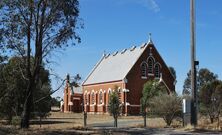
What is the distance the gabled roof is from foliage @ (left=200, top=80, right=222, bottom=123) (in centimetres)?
3965

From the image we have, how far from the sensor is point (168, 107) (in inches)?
1266

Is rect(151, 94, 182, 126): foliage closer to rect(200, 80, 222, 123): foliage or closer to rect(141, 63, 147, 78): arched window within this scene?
rect(200, 80, 222, 123): foliage

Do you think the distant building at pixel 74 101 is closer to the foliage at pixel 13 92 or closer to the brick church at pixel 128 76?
the brick church at pixel 128 76

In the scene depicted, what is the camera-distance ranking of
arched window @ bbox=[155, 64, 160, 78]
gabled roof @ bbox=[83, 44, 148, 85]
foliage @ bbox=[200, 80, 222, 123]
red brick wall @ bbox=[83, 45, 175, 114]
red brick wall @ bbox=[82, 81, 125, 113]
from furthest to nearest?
1. arched window @ bbox=[155, 64, 160, 78]
2. red brick wall @ bbox=[82, 81, 125, 113]
3. gabled roof @ bbox=[83, 44, 148, 85]
4. red brick wall @ bbox=[83, 45, 175, 114]
5. foliage @ bbox=[200, 80, 222, 123]

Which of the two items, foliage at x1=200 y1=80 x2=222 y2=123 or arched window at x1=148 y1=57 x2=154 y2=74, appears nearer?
foliage at x1=200 y1=80 x2=222 y2=123

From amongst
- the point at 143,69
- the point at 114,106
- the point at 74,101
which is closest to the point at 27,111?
the point at 114,106

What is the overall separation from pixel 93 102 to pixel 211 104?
180 ft

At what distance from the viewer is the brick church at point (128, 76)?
72.6 metres

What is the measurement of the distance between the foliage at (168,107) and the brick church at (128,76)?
3425cm

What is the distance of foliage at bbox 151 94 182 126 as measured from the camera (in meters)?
32.1

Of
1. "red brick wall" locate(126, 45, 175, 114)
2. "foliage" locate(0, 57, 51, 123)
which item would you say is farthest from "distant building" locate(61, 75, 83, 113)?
"foliage" locate(0, 57, 51, 123)

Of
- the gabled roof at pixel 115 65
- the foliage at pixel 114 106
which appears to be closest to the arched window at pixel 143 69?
the gabled roof at pixel 115 65

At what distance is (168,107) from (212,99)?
309 centimetres

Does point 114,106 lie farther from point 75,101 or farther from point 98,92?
point 75,101
